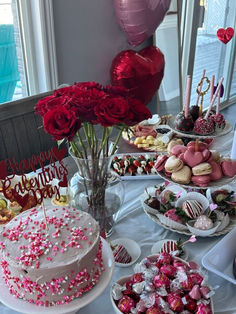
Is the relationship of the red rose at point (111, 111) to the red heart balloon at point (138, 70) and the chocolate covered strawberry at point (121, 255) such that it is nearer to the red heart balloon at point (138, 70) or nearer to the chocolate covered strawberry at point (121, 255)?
the chocolate covered strawberry at point (121, 255)

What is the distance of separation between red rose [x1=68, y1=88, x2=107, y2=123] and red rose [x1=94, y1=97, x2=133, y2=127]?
0.05 ft

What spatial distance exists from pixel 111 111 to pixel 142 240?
0.41 metres

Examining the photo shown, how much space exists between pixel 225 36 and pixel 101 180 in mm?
899

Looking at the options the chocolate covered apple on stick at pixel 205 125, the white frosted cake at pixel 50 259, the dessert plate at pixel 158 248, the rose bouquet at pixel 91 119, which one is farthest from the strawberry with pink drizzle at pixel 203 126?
the white frosted cake at pixel 50 259

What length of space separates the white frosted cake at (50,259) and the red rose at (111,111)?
0.23 metres

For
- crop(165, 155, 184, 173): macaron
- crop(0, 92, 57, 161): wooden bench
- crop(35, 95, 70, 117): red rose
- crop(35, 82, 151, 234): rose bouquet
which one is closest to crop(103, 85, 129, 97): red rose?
crop(35, 82, 151, 234): rose bouquet

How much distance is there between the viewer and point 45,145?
1.64 metres

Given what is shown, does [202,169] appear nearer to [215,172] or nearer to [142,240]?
[215,172]

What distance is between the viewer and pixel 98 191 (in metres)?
0.87

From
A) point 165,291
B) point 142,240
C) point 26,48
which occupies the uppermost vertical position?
point 26,48

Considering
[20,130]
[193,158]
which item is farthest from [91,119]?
[20,130]

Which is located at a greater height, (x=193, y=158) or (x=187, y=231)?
(x=193, y=158)

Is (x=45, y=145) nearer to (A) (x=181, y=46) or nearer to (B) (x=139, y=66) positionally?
(B) (x=139, y=66)

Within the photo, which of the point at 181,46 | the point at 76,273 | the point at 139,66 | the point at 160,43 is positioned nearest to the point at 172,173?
the point at 76,273
